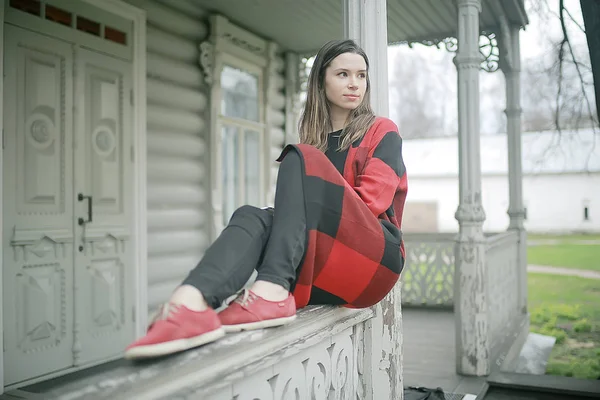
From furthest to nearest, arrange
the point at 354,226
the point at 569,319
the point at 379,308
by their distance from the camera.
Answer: the point at 569,319 < the point at 379,308 < the point at 354,226

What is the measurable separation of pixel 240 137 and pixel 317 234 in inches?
175

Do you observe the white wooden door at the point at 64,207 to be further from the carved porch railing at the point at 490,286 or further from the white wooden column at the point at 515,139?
the white wooden column at the point at 515,139

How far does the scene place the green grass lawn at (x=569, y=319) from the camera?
6.20m

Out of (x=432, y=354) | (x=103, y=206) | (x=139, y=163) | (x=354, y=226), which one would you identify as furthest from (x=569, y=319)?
(x=354, y=226)

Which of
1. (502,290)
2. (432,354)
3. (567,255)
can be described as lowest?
(567,255)

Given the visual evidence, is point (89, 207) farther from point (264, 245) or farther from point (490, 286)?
point (490, 286)

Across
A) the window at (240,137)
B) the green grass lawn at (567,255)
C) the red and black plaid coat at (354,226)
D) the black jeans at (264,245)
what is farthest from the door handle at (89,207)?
the green grass lawn at (567,255)

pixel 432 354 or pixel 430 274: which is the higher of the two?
pixel 430 274

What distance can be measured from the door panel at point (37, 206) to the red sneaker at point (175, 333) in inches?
107

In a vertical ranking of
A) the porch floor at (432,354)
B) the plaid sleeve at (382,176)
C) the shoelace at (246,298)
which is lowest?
the porch floor at (432,354)

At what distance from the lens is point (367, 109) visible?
78.9 inches

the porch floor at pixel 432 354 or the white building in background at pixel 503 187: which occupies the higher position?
the white building in background at pixel 503 187

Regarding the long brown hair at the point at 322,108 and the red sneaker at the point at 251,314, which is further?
the long brown hair at the point at 322,108

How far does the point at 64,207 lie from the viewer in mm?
3803
